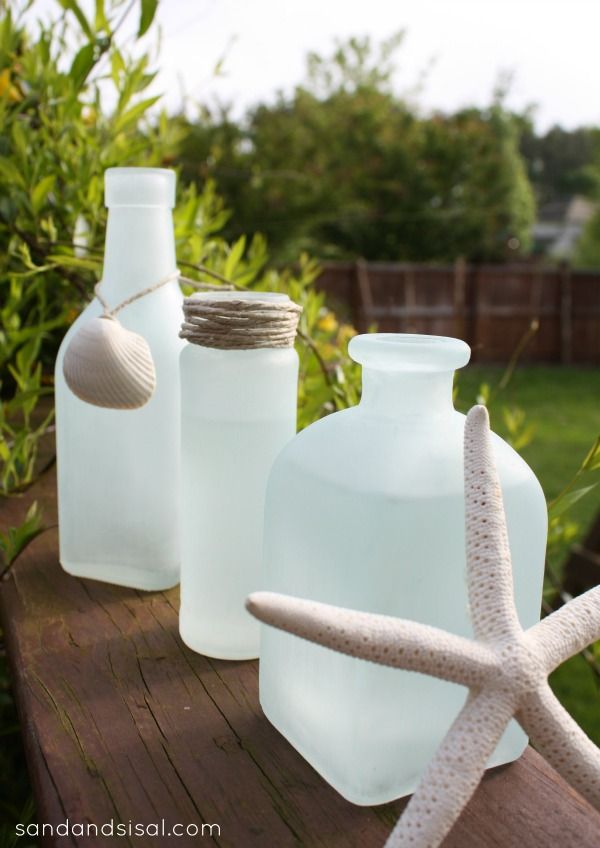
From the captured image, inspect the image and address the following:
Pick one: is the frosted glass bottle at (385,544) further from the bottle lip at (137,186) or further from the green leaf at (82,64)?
the green leaf at (82,64)

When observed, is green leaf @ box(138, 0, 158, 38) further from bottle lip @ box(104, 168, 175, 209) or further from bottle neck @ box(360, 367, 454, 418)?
bottle neck @ box(360, 367, 454, 418)

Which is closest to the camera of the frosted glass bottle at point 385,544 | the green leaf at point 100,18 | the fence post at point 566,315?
the frosted glass bottle at point 385,544

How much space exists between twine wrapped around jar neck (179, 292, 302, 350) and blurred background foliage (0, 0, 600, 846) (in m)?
0.23

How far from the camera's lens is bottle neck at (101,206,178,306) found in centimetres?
85

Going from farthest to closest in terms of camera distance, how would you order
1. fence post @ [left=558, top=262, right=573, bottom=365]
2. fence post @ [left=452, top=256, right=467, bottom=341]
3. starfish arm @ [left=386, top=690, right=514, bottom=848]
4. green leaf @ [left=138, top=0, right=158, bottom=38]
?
fence post @ [left=558, top=262, right=573, bottom=365], fence post @ [left=452, top=256, right=467, bottom=341], green leaf @ [left=138, top=0, right=158, bottom=38], starfish arm @ [left=386, top=690, right=514, bottom=848]

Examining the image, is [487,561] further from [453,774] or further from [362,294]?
[362,294]

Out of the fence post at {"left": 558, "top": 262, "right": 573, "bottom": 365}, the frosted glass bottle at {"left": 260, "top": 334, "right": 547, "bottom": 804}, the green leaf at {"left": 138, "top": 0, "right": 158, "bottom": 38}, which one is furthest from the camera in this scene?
the fence post at {"left": 558, "top": 262, "right": 573, "bottom": 365}

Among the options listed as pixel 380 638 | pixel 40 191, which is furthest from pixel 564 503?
pixel 40 191

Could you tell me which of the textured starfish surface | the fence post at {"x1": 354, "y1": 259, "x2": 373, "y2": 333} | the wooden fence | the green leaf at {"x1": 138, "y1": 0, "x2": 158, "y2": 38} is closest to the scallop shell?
the textured starfish surface

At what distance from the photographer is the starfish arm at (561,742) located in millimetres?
463

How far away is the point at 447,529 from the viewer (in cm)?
54

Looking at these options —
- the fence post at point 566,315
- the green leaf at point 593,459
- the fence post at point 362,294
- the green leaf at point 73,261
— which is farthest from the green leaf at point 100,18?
the fence post at point 566,315

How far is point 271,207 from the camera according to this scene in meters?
9.76

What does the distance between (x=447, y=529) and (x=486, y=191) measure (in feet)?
51.1
